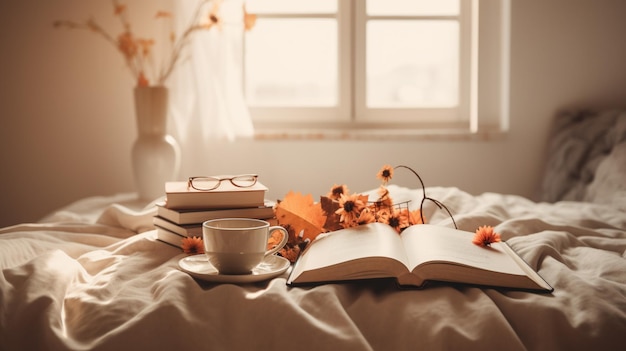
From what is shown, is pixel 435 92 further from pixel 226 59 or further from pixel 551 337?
pixel 551 337

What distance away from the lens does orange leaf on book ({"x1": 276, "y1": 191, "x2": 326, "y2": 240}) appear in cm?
119

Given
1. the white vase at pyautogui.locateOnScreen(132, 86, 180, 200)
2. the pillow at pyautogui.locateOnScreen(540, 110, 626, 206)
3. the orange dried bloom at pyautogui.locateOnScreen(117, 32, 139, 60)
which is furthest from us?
the orange dried bloom at pyautogui.locateOnScreen(117, 32, 139, 60)

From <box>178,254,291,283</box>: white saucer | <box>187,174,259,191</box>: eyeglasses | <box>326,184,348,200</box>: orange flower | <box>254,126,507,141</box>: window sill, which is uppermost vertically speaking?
<box>254,126,507,141</box>: window sill

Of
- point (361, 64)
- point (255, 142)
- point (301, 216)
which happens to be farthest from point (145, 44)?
point (301, 216)

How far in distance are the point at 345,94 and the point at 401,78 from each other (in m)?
0.28

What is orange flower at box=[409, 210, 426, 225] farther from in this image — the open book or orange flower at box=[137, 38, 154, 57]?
orange flower at box=[137, 38, 154, 57]

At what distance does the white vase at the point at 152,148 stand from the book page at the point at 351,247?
1314 mm

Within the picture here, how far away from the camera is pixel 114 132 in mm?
2746

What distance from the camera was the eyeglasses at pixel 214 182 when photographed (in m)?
1.18

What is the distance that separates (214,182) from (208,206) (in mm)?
71

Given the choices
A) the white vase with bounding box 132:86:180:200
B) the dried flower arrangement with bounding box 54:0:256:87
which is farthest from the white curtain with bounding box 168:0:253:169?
the white vase with bounding box 132:86:180:200

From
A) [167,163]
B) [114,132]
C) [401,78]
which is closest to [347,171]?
[401,78]

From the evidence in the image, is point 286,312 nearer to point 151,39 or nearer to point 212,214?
point 212,214

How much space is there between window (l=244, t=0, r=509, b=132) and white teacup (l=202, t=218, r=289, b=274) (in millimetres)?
1968
